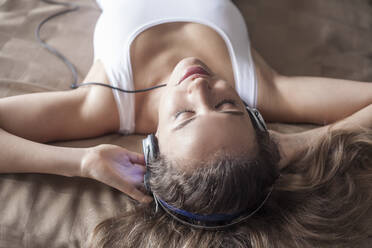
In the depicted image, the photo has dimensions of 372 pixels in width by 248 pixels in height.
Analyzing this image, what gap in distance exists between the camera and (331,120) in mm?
1205

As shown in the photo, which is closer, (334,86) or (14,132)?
(14,132)

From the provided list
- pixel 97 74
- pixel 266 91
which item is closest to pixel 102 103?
pixel 97 74

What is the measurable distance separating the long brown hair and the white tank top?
0.29 meters

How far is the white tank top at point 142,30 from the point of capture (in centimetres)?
115

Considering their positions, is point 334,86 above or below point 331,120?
above

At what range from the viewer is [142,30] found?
3.86ft

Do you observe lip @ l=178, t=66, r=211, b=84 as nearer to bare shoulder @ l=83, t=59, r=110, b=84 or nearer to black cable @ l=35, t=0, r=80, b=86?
bare shoulder @ l=83, t=59, r=110, b=84

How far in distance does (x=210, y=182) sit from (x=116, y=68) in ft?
1.69

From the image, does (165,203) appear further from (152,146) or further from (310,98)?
(310,98)

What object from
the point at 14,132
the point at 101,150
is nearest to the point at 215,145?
the point at 101,150

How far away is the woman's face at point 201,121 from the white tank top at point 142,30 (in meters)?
0.21

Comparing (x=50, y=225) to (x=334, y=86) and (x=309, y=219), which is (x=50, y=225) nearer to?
(x=309, y=219)

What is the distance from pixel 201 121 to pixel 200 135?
4 centimetres

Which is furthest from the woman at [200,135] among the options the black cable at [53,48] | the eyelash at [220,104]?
the black cable at [53,48]
